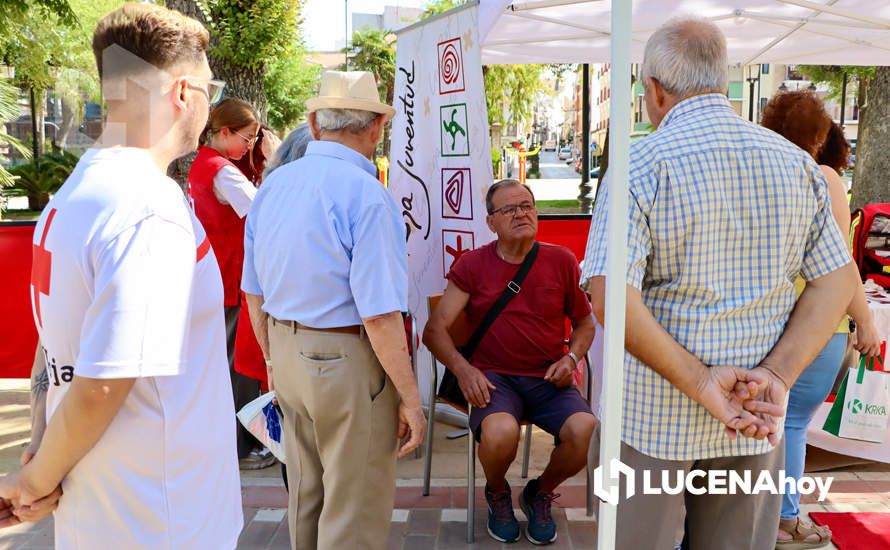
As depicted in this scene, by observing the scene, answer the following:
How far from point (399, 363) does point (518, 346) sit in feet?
4.08

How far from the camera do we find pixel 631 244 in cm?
170

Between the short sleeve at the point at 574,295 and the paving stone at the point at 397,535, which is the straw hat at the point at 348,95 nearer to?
the short sleeve at the point at 574,295

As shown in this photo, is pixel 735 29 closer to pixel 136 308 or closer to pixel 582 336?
pixel 582 336

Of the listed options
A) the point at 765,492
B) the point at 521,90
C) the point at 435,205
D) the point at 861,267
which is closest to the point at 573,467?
the point at 765,492

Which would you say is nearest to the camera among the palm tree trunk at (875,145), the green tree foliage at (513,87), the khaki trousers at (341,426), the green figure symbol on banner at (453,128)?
the khaki trousers at (341,426)

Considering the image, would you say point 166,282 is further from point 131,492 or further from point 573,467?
point 573,467

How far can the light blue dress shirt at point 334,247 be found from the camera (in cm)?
222

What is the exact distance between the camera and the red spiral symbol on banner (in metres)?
3.80

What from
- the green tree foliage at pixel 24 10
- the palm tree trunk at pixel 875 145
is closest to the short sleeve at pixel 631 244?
the palm tree trunk at pixel 875 145

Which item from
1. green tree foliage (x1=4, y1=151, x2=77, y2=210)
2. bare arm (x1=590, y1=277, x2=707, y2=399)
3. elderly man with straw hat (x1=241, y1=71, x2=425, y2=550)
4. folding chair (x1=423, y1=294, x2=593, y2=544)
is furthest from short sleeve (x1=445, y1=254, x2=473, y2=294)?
green tree foliage (x1=4, y1=151, x2=77, y2=210)

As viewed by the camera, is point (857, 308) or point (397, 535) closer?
point (857, 308)

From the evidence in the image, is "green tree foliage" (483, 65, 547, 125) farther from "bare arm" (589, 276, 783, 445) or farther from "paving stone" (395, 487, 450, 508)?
"bare arm" (589, 276, 783, 445)

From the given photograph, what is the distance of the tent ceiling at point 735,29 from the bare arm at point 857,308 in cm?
179

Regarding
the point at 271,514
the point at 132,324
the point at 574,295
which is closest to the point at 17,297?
the point at 271,514
